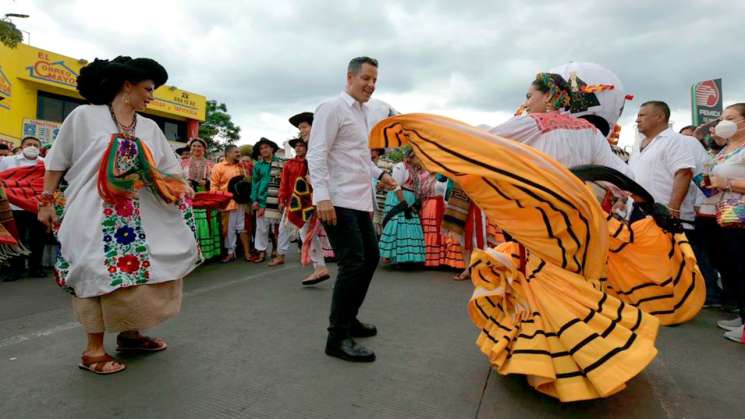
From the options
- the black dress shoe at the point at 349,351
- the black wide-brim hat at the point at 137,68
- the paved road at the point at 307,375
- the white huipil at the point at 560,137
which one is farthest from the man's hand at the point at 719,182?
the black wide-brim hat at the point at 137,68

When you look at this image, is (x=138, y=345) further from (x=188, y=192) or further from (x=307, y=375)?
(x=307, y=375)

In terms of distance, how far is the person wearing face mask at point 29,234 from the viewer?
5845 millimetres

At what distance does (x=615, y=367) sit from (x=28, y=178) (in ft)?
22.0

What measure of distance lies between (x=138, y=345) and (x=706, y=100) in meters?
14.4

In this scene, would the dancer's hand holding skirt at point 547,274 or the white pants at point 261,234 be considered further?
the white pants at point 261,234

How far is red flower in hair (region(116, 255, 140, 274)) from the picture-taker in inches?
107

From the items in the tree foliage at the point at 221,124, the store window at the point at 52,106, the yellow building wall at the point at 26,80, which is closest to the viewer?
the yellow building wall at the point at 26,80

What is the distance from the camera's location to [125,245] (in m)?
2.76

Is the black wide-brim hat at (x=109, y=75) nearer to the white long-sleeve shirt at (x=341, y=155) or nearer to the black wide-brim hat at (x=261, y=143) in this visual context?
the white long-sleeve shirt at (x=341, y=155)

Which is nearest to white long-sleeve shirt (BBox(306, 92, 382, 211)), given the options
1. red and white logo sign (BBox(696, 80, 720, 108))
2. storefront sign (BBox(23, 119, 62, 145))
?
red and white logo sign (BBox(696, 80, 720, 108))

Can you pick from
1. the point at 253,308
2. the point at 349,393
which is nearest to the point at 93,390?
the point at 349,393

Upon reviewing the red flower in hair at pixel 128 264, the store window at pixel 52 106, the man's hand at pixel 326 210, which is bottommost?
→ the red flower in hair at pixel 128 264

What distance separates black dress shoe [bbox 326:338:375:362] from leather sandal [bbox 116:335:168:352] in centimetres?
110

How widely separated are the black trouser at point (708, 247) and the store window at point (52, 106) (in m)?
23.3
